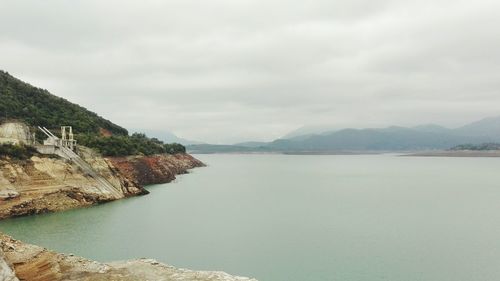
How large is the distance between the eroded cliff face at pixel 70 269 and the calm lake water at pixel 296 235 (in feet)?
21.7

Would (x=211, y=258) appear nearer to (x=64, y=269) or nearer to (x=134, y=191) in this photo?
(x=64, y=269)

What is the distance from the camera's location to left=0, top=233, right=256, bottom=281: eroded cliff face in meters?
17.8

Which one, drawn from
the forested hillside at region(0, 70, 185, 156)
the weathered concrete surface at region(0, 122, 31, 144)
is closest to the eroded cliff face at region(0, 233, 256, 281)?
the weathered concrete surface at region(0, 122, 31, 144)

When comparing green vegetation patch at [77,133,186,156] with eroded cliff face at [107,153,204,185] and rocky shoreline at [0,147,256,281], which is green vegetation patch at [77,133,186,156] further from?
rocky shoreline at [0,147,256,281]

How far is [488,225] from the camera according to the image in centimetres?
4150

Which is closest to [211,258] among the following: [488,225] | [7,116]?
[488,225]

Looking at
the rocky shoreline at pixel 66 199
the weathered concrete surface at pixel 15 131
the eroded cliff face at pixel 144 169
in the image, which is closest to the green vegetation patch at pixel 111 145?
the eroded cliff face at pixel 144 169

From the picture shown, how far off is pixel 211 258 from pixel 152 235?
10171 mm

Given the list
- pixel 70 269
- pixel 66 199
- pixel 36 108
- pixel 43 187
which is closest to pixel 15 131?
pixel 43 187

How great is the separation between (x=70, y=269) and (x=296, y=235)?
21.7m

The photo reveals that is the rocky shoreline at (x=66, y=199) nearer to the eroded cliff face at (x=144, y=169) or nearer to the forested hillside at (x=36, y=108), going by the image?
the eroded cliff face at (x=144, y=169)

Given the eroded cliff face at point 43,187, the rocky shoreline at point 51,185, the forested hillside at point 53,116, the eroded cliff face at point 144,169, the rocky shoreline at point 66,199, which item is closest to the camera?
the rocky shoreline at point 66,199

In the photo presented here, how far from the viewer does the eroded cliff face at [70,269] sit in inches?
700

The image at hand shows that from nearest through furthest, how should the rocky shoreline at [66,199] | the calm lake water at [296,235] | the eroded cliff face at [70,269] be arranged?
the eroded cliff face at [70,269] → the rocky shoreline at [66,199] → the calm lake water at [296,235]
